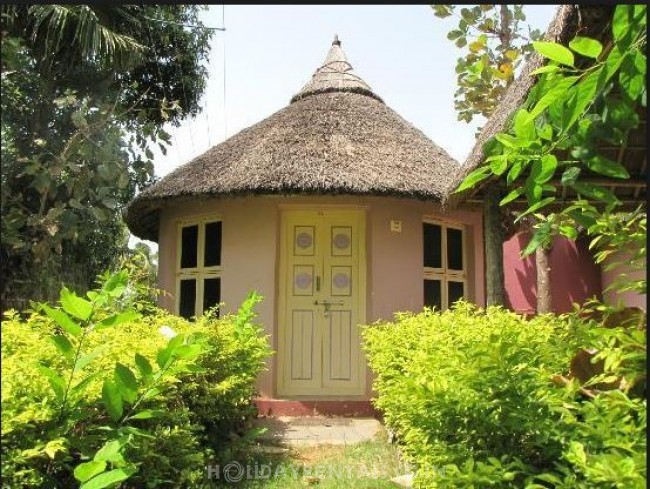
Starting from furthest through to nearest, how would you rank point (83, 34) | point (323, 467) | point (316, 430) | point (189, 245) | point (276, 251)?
point (189, 245) < point (276, 251) < point (316, 430) < point (323, 467) < point (83, 34)

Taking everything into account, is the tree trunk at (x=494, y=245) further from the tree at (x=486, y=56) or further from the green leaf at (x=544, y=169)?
the green leaf at (x=544, y=169)

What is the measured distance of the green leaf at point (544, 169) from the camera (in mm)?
1504

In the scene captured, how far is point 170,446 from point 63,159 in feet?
5.34

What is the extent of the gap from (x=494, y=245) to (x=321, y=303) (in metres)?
2.19

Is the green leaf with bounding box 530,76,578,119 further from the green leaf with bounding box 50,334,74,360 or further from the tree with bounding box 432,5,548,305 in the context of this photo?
the tree with bounding box 432,5,548,305

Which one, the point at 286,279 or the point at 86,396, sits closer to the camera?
the point at 86,396

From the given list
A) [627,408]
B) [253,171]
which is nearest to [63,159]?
[627,408]

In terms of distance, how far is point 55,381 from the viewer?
201 cm

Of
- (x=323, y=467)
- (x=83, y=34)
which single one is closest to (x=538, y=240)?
(x=83, y=34)

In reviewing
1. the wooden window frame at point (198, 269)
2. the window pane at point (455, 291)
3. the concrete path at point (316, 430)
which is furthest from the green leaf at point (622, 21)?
the window pane at point (455, 291)

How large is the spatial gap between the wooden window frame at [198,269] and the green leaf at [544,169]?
5.73 meters

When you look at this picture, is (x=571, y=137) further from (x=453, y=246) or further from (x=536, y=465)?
(x=453, y=246)

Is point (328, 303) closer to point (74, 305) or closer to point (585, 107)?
point (74, 305)

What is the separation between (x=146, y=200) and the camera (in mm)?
6613
